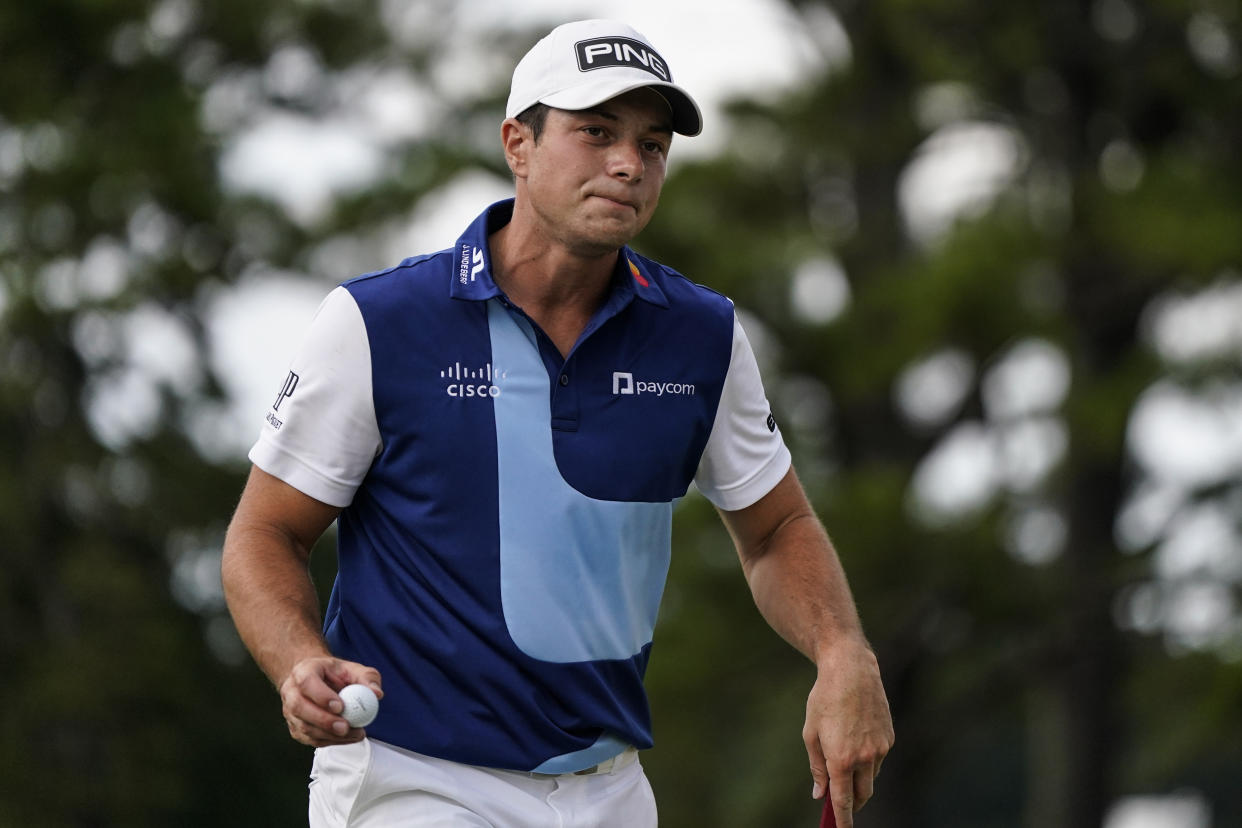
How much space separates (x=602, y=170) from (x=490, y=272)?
0.32m

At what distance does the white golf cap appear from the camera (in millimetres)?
3936

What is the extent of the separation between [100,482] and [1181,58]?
11.8 meters

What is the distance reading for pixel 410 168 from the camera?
19562 millimetres

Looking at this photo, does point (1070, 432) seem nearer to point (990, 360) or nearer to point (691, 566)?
point (990, 360)

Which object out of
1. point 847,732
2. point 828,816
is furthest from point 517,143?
point 828,816

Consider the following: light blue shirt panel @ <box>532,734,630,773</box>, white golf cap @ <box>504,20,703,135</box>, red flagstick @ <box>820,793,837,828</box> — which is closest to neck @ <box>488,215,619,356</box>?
white golf cap @ <box>504,20,703,135</box>

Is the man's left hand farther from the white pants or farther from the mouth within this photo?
the mouth

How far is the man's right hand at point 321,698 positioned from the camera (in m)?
3.34

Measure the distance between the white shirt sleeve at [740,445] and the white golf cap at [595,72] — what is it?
1.78ft

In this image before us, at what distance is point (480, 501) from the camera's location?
391 centimetres

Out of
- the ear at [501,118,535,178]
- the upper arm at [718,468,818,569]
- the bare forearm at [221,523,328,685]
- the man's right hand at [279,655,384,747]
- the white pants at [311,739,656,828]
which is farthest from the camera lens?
the upper arm at [718,468,818,569]

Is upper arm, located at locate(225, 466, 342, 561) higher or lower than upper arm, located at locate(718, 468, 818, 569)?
higher

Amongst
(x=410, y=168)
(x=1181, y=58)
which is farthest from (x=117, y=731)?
(x=1181, y=58)

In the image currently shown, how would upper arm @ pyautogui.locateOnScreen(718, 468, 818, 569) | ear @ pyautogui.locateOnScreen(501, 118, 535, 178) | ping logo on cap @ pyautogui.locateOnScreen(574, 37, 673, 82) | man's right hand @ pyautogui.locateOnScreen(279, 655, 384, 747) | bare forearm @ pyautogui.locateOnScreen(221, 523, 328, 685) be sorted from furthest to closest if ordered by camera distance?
upper arm @ pyautogui.locateOnScreen(718, 468, 818, 569), ear @ pyautogui.locateOnScreen(501, 118, 535, 178), ping logo on cap @ pyautogui.locateOnScreen(574, 37, 673, 82), bare forearm @ pyautogui.locateOnScreen(221, 523, 328, 685), man's right hand @ pyautogui.locateOnScreen(279, 655, 384, 747)
